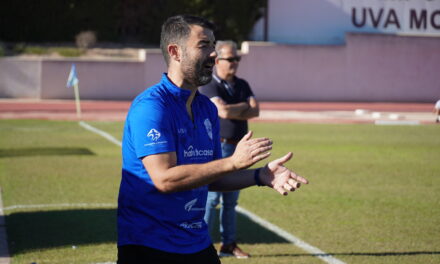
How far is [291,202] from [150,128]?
310 inches

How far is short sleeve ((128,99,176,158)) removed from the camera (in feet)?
13.6

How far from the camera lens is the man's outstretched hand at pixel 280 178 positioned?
4.35 m

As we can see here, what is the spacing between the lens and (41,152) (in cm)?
1766

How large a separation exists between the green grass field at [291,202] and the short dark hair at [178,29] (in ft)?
14.2

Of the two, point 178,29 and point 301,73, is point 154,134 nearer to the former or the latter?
point 178,29

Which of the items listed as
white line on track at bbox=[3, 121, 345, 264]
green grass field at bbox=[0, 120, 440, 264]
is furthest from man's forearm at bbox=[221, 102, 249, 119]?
white line on track at bbox=[3, 121, 345, 264]

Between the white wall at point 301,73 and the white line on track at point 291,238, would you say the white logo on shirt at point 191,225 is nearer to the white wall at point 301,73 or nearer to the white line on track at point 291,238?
the white line on track at point 291,238

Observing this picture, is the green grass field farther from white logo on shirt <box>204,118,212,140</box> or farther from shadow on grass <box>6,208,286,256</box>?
white logo on shirt <box>204,118,212,140</box>

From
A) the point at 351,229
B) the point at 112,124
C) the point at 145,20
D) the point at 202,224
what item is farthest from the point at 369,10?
the point at 202,224

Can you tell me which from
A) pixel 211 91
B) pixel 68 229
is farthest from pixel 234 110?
pixel 68 229

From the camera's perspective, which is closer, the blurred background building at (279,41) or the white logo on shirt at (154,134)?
the white logo on shirt at (154,134)

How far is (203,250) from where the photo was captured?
4559 mm

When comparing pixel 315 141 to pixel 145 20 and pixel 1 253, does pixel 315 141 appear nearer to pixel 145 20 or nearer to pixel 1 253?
pixel 1 253

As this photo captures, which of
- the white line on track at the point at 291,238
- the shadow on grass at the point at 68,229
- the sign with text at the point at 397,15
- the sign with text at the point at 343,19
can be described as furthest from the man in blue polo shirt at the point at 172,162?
the sign with text at the point at 397,15
